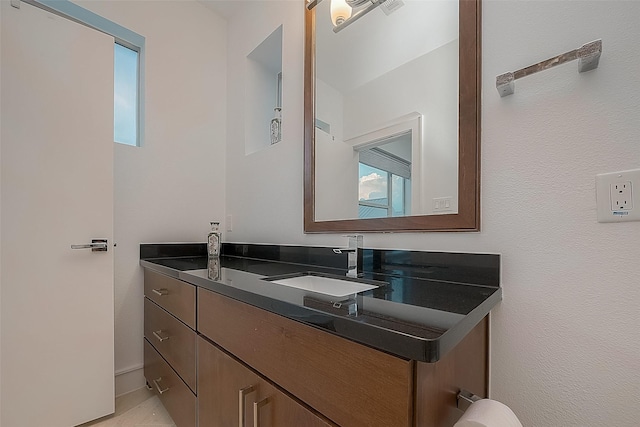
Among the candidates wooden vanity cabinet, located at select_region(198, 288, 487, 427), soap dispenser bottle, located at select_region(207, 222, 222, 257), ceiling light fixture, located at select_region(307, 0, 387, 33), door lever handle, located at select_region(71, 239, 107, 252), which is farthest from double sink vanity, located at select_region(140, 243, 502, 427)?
ceiling light fixture, located at select_region(307, 0, 387, 33)

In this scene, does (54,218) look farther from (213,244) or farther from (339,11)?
(339,11)

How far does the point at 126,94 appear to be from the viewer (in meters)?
1.88

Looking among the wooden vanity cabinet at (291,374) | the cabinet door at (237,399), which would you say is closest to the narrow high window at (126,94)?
the wooden vanity cabinet at (291,374)

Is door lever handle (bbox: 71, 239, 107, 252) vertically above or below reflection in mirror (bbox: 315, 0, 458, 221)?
below

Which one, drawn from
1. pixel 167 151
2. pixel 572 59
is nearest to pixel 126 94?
pixel 167 151

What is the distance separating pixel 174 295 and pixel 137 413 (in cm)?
80

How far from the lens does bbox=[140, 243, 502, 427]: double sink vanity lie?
0.49 m

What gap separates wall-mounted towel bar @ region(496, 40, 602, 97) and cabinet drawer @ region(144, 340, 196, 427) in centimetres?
154

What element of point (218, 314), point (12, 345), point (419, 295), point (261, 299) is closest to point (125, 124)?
point (12, 345)

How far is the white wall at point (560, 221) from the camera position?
2.19 ft

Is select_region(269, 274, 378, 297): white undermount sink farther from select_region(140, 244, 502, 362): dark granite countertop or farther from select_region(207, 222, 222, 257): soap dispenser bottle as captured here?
select_region(207, 222, 222, 257): soap dispenser bottle

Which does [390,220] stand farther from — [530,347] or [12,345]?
[12,345]

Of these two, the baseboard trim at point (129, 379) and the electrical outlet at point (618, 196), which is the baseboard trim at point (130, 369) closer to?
the baseboard trim at point (129, 379)

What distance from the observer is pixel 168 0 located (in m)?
1.92
